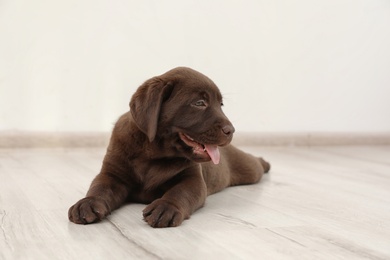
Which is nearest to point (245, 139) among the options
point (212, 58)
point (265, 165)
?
point (212, 58)

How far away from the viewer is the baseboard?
12.2 feet

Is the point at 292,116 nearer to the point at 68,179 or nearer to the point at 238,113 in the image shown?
the point at 238,113

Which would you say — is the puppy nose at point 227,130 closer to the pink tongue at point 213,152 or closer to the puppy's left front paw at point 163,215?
the pink tongue at point 213,152

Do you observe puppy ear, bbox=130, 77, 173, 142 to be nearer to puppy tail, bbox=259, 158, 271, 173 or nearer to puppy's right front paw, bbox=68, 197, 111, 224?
puppy's right front paw, bbox=68, 197, 111, 224

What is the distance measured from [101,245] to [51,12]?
2326 mm

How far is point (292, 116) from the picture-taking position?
452 centimetres

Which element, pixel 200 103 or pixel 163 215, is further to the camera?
pixel 200 103

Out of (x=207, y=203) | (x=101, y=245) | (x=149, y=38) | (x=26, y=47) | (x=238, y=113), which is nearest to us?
(x=101, y=245)

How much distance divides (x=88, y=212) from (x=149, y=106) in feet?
1.31

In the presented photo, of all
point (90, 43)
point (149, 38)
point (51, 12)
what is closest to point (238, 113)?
point (149, 38)

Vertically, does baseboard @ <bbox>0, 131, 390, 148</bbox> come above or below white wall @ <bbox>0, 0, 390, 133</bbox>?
below

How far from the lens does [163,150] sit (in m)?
2.10

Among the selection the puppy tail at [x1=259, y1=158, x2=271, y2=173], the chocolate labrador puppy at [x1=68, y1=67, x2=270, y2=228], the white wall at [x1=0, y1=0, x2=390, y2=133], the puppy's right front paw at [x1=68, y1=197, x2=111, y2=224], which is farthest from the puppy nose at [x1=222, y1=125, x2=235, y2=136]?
the white wall at [x1=0, y1=0, x2=390, y2=133]

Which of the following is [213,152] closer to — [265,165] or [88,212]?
[88,212]
